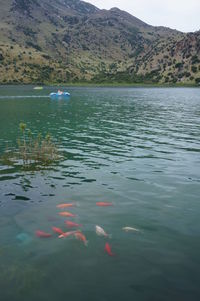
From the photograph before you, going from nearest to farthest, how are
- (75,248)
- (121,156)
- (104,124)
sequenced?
(75,248), (121,156), (104,124)

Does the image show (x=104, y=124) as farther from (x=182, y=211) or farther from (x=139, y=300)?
(x=139, y=300)

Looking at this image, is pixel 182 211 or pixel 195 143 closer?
pixel 182 211

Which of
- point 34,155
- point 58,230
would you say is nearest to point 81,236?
point 58,230

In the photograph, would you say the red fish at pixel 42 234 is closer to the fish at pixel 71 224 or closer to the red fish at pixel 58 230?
the red fish at pixel 58 230

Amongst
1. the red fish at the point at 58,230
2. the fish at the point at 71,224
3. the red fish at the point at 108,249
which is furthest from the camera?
the fish at the point at 71,224

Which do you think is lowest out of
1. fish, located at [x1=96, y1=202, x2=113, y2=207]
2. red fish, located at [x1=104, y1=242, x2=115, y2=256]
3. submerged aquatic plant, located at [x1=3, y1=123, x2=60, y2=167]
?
red fish, located at [x1=104, y1=242, x2=115, y2=256]

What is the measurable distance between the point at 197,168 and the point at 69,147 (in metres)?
15.1

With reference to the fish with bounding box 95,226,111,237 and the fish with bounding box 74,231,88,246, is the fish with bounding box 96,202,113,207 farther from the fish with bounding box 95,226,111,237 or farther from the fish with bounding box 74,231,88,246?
the fish with bounding box 74,231,88,246

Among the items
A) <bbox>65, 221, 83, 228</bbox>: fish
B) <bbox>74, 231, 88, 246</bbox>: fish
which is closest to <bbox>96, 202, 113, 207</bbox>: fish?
<bbox>65, 221, 83, 228</bbox>: fish

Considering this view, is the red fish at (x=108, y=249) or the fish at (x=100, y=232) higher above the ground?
the fish at (x=100, y=232)

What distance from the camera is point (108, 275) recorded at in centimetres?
1220

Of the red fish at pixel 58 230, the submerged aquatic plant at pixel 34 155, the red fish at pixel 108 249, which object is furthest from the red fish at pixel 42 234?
the submerged aquatic plant at pixel 34 155

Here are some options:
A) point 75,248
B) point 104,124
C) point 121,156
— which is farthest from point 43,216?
point 104,124

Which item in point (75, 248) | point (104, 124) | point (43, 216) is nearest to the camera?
point (75, 248)
